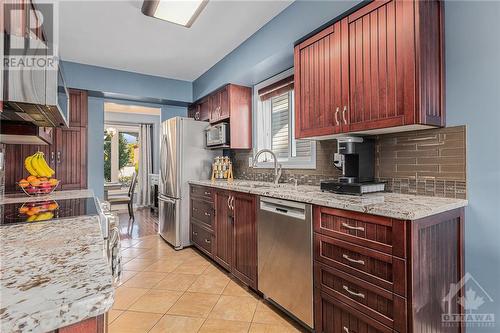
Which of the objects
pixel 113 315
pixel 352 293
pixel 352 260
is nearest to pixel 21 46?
pixel 352 260

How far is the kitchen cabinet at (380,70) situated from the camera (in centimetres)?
149

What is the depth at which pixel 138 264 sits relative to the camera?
3.04 m

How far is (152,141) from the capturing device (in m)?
7.16

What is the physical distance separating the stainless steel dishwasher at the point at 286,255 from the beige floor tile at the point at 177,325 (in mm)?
593

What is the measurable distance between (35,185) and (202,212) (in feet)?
5.58

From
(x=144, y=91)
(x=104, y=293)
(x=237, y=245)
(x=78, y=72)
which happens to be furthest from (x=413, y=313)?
(x=78, y=72)

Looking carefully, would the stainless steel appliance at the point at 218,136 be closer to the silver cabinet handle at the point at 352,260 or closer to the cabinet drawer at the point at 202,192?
the cabinet drawer at the point at 202,192

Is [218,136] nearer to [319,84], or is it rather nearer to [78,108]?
[319,84]

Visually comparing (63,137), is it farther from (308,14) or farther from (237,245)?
(308,14)

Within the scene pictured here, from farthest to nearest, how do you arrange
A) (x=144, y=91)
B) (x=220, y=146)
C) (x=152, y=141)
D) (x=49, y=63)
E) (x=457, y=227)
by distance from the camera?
(x=152, y=141), (x=144, y=91), (x=220, y=146), (x=457, y=227), (x=49, y=63)

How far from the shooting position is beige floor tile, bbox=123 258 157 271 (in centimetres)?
293

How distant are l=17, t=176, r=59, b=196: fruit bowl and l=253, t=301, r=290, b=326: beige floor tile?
222 cm

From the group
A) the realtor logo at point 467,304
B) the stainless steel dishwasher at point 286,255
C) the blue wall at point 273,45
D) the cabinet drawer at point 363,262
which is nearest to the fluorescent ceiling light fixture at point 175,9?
the blue wall at point 273,45

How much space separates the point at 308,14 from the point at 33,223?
7.67ft
